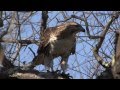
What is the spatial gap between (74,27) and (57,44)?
585 mm

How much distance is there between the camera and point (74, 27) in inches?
262

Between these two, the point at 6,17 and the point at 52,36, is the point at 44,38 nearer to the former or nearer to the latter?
the point at 52,36

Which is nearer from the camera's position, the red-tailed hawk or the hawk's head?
the hawk's head

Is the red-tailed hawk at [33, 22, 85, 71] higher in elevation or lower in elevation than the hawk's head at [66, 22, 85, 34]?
lower

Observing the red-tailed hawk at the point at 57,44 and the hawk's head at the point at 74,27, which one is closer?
the hawk's head at the point at 74,27

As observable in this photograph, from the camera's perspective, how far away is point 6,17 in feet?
24.1

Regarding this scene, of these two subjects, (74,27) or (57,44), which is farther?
(57,44)

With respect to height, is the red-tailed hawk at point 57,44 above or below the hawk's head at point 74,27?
below

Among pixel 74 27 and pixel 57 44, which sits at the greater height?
pixel 74 27

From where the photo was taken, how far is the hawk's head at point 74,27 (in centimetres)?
659

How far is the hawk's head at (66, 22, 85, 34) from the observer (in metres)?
6.59
